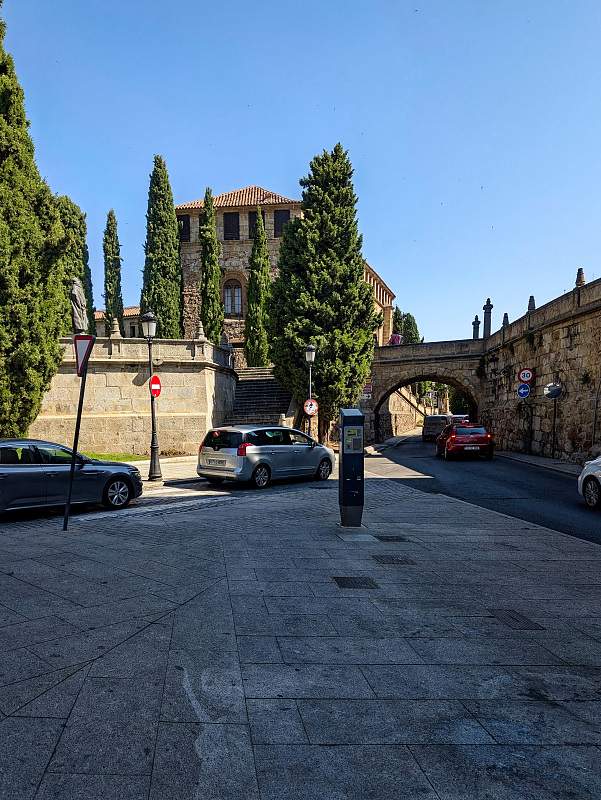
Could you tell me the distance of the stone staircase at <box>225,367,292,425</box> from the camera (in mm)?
27000

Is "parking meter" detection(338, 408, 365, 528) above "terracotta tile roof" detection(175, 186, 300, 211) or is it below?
below

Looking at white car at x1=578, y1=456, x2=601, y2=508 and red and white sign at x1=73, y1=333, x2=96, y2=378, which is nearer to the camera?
red and white sign at x1=73, y1=333, x2=96, y2=378

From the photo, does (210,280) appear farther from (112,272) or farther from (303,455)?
(303,455)

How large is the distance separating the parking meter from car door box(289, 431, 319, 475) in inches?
233

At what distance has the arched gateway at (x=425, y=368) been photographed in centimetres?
3528

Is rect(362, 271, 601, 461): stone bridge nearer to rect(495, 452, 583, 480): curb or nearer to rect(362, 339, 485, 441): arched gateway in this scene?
rect(362, 339, 485, 441): arched gateway

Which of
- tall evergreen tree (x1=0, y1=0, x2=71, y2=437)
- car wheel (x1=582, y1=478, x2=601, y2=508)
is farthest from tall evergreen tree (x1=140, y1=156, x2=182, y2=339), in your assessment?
car wheel (x1=582, y1=478, x2=601, y2=508)

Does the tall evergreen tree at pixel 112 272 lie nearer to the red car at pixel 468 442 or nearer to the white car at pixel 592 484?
the red car at pixel 468 442

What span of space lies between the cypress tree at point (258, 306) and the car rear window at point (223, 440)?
80.7ft

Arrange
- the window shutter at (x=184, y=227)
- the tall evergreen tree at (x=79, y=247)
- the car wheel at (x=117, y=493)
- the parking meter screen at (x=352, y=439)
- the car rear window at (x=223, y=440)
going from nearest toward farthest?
the parking meter screen at (x=352, y=439)
the car wheel at (x=117, y=493)
the car rear window at (x=223, y=440)
the tall evergreen tree at (x=79, y=247)
the window shutter at (x=184, y=227)

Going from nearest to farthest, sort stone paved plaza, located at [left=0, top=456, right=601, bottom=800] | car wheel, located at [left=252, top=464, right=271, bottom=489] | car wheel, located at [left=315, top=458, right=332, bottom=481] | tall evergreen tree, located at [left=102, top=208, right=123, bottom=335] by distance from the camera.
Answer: stone paved plaza, located at [left=0, top=456, right=601, bottom=800], car wheel, located at [left=252, top=464, right=271, bottom=489], car wheel, located at [left=315, top=458, right=332, bottom=481], tall evergreen tree, located at [left=102, top=208, right=123, bottom=335]

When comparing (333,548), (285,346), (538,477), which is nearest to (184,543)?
(333,548)

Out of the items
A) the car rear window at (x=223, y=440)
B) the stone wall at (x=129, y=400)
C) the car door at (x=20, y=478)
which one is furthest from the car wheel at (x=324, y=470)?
the car door at (x=20, y=478)

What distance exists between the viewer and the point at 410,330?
8244 cm
